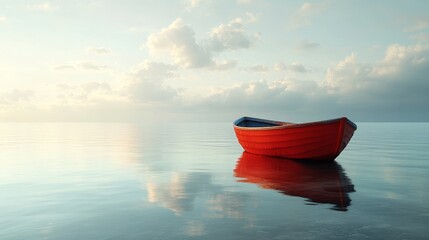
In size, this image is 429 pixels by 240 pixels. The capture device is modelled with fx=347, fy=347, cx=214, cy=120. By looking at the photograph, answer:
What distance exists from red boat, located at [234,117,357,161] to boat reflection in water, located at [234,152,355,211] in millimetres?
667

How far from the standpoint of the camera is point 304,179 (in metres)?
14.0

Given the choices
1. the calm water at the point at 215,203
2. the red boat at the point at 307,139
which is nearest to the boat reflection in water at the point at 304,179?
the calm water at the point at 215,203

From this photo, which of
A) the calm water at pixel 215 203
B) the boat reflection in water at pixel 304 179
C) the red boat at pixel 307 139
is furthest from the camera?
the red boat at pixel 307 139

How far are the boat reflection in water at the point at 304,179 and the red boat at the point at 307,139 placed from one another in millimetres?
667

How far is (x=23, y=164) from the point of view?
65.7 ft

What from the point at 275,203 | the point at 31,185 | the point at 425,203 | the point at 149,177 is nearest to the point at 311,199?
the point at 275,203

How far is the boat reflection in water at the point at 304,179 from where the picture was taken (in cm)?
1064

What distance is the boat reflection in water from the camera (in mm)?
10640

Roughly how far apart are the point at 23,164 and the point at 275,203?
16419 millimetres

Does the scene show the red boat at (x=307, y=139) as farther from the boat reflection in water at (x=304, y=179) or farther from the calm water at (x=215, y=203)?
the calm water at (x=215, y=203)

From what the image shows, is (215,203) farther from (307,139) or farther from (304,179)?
(307,139)

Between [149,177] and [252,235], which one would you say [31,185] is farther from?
[252,235]

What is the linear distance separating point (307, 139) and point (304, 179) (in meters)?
5.50

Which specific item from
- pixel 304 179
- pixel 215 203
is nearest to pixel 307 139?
pixel 304 179
